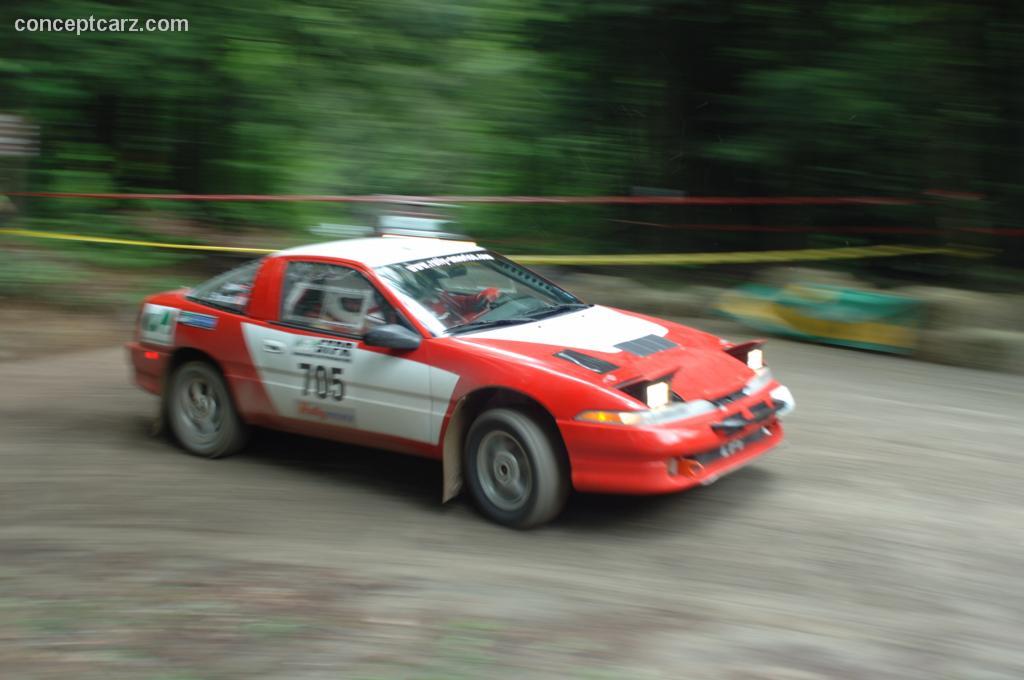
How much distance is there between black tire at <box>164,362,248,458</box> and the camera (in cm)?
696

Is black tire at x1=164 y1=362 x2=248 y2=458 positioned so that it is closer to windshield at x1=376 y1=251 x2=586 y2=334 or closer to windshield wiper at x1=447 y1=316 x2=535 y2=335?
windshield at x1=376 y1=251 x2=586 y2=334

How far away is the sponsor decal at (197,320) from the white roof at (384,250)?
0.62 metres

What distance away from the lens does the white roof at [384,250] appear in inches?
255

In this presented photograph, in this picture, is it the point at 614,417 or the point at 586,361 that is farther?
the point at 586,361

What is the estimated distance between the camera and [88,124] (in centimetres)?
1623

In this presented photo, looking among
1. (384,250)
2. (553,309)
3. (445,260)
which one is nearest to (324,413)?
(384,250)

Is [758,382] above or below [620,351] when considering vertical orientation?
below

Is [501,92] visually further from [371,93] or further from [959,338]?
[959,338]

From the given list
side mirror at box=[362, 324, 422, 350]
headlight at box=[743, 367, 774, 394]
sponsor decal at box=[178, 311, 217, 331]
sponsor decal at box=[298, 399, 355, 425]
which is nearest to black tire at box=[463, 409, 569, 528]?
side mirror at box=[362, 324, 422, 350]

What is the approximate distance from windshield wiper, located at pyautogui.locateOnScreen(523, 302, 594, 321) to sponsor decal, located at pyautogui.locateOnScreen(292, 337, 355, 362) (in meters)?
1.07

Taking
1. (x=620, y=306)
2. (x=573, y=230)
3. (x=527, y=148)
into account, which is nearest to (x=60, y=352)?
(x=620, y=306)

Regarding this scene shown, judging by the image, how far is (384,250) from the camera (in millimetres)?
6637

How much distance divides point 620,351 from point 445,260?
141cm

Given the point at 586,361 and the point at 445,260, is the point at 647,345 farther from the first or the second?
the point at 445,260
